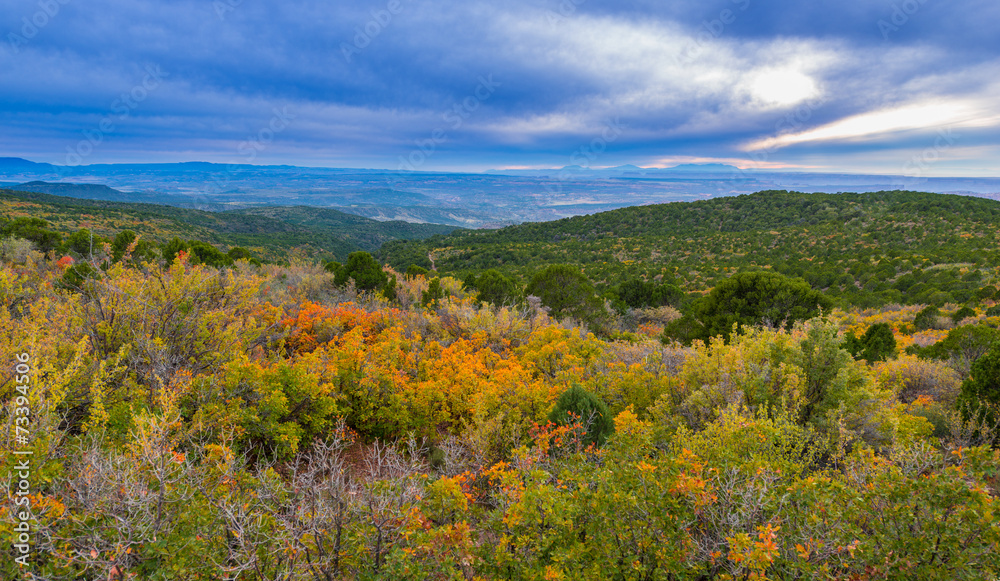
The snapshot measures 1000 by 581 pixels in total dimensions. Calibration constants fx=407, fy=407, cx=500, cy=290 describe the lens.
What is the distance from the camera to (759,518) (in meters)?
4.26

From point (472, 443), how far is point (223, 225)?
133481mm

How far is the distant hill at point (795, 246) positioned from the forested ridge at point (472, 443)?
41.1ft

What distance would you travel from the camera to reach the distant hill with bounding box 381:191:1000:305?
1227 inches

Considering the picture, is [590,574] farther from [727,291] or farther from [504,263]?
[504,263]

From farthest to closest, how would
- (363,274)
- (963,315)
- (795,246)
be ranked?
(795,246), (363,274), (963,315)

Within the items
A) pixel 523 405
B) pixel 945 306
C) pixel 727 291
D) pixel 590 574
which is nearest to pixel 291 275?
pixel 523 405

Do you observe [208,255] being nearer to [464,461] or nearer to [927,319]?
[464,461]

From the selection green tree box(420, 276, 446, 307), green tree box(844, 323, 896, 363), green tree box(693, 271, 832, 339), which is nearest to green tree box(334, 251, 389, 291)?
green tree box(420, 276, 446, 307)

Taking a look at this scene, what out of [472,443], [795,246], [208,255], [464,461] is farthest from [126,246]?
[795,246]

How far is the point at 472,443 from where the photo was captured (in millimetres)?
8086

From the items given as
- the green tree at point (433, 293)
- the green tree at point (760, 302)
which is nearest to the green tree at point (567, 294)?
the green tree at point (433, 293)

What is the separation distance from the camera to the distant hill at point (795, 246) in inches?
1227

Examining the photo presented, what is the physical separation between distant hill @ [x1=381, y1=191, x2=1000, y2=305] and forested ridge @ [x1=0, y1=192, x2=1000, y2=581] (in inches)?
493

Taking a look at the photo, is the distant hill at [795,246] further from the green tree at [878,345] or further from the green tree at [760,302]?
the green tree at [760,302]
